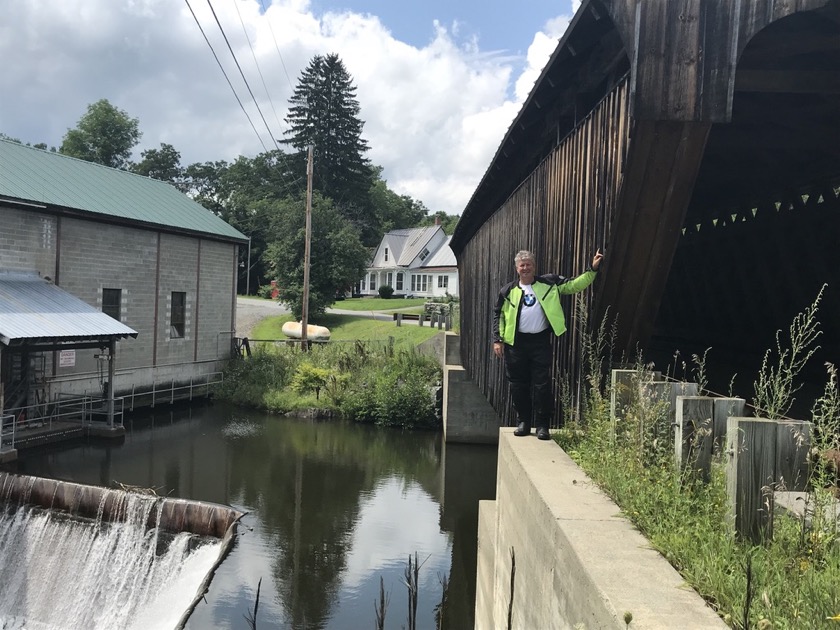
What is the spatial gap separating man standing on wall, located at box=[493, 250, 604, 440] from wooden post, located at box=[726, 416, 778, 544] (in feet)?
8.31

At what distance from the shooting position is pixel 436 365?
21406mm

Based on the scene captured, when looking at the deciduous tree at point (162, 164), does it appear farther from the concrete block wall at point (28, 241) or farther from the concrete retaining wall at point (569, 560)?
the concrete retaining wall at point (569, 560)

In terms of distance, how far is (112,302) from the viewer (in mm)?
20547

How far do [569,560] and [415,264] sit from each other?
51.0 meters

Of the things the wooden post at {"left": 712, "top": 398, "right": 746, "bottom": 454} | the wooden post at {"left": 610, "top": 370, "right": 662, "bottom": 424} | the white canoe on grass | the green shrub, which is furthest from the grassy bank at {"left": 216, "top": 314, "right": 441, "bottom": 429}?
the wooden post at {"left": 712, "top": 398, "right": 746, "bottom": 454}

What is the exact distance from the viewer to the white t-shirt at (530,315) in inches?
218

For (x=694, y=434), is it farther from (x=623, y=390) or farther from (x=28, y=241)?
(x=28, y=241)

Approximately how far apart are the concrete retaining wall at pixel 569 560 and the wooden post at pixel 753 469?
442mm

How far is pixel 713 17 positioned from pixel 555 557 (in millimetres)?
3419

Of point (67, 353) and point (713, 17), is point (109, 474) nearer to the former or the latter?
point (67, 353)

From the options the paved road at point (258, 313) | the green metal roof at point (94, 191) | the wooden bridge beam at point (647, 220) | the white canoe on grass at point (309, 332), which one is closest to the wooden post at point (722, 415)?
the wooden bridge beam at point (647, 220)

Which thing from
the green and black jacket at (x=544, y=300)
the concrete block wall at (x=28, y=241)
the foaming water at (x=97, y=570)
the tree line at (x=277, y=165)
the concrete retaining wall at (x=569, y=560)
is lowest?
the foaming water at (x=97, y=570)

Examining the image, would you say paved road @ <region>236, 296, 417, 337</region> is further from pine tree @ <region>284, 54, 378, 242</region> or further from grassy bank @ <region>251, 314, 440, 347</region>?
pine tree @ <region>284, 54, 378, 242</region>

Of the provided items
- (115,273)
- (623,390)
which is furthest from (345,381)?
(623,390)
